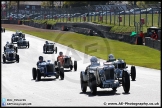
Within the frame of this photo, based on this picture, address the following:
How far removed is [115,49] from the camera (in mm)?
55062

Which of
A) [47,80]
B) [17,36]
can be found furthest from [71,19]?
[47,80]

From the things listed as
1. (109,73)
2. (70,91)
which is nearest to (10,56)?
(70,91)

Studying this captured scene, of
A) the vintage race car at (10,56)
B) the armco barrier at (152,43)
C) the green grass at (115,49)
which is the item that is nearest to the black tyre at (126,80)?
the green grass at (115,49)

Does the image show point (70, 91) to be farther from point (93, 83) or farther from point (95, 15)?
point (95, 15)

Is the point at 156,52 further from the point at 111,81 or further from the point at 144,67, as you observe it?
the point at 111,81

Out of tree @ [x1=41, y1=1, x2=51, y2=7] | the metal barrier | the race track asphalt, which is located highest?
tree @ [x1=41, y1=1, x2=51, y2=7]

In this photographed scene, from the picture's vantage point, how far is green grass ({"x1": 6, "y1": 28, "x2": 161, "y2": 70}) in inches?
1674

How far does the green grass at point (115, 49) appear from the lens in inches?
1674

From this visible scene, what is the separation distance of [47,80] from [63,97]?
8.66 m

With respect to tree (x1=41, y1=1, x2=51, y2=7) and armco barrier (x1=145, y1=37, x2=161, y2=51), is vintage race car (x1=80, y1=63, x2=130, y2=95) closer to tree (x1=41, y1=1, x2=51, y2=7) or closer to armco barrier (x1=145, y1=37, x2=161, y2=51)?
armco barrier (x1=145, y1=37, x2=161, y2=51)

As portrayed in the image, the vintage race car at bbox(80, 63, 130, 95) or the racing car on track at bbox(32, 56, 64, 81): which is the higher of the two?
the vintage race car at bbox(80, 63, 130, 95)

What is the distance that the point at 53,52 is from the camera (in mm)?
53594

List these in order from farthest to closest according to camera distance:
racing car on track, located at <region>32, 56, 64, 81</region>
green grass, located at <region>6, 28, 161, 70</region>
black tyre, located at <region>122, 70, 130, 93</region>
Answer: green grass, located at <region>6, 28, 161, 70</region>
racing car on track, located at <region>32, 56, 64, 81</region>
black tyre, located at <region>122, 70, 130, 93</region>

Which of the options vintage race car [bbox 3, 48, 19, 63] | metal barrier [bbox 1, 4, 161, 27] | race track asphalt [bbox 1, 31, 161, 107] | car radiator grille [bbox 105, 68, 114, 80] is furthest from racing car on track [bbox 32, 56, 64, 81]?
metal barrier [bbox 1, 4, 161, 27]
